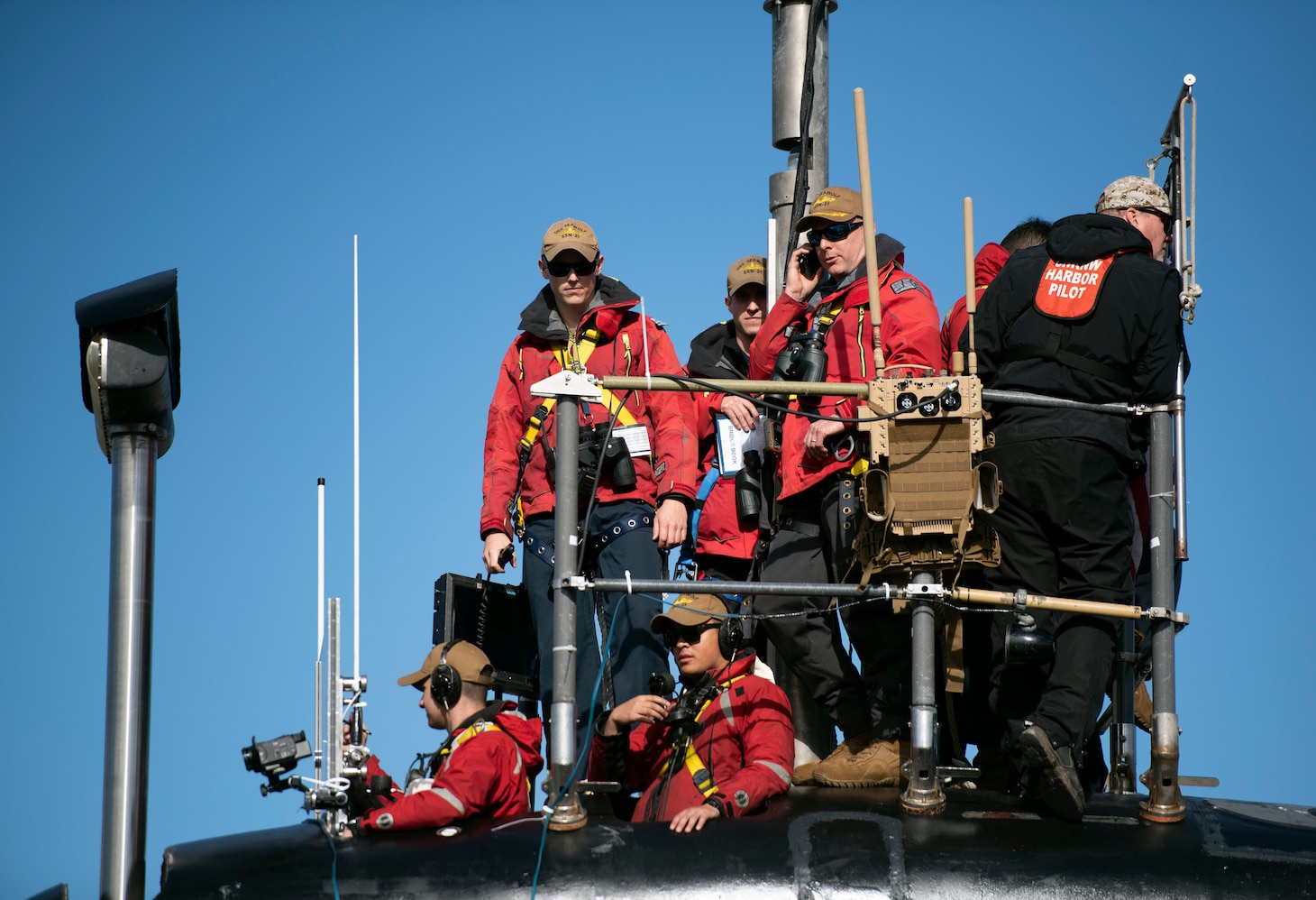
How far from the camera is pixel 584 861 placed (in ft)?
20.3

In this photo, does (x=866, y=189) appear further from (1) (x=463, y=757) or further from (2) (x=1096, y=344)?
(1) (x=463, y=757)

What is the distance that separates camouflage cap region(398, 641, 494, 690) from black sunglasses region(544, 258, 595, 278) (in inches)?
95.1

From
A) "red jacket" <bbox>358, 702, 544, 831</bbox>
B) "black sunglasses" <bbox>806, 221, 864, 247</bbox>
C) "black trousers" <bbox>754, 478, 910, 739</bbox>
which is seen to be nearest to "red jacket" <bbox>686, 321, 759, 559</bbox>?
"black trousers" <bbox>754, 478, 910, 739</bbox>

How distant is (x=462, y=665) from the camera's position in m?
7.52

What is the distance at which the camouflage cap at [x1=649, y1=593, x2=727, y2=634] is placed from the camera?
298 inches

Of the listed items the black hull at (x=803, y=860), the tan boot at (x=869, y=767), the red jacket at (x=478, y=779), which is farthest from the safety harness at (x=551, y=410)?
the black hull at (x=803, y=860)

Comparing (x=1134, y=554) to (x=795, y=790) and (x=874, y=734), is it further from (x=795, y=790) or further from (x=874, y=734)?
(x=795, y=790)

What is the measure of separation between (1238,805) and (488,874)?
3273mm

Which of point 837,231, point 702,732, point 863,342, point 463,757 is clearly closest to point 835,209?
point 837,231

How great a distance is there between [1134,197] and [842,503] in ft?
7.07

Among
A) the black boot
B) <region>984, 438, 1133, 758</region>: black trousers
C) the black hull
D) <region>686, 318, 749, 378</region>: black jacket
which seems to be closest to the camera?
the black hull

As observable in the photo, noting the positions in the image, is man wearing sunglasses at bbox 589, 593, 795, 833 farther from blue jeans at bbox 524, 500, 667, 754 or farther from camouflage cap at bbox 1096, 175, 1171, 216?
camouflage cap at bbox 1096, 175, 1171, 216

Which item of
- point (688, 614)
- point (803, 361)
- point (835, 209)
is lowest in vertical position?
point (688, 614)

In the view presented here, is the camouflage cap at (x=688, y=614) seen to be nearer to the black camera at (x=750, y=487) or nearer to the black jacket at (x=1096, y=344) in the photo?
the black camera at (x=750, y=487)
